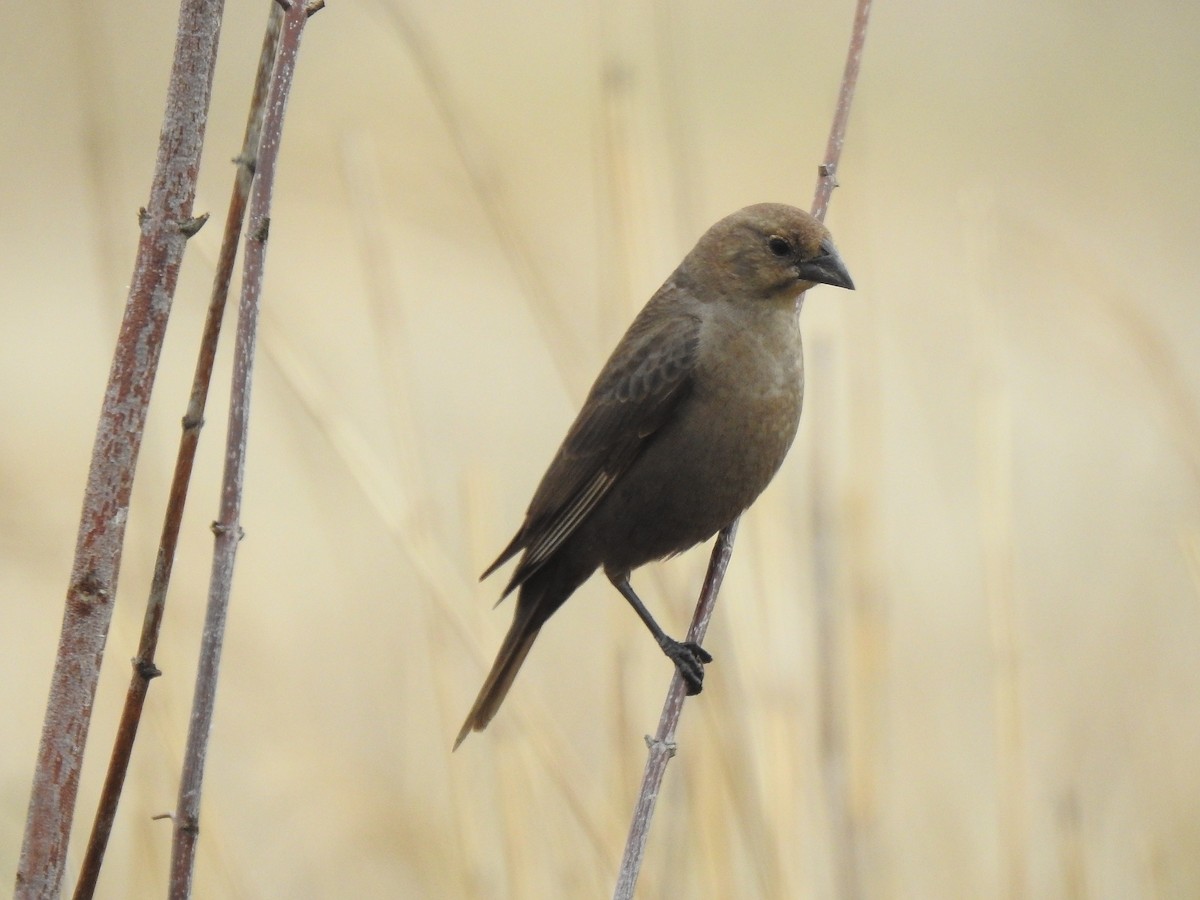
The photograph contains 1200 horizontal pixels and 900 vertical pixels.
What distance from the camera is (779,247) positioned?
2812 mm

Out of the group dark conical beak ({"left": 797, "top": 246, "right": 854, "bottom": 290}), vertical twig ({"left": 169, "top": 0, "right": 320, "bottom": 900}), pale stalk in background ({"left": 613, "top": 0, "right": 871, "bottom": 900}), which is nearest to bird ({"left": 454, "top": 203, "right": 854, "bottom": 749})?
dark conical beak ({"left": 797, "top": 246, "right": 854, "bottom": 290})

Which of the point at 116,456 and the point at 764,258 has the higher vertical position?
the point at 764,258

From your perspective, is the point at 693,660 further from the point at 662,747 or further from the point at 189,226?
the point at 189,226

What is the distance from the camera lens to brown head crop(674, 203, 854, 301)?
8.93 ft

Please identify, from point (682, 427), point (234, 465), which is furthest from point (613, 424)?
point (234, 465)

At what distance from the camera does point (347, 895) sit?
4.01 meters

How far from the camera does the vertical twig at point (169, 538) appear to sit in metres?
1.36

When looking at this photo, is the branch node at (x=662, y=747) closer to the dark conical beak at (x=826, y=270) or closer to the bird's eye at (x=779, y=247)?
the dark conical beak at (x=826, y=270)

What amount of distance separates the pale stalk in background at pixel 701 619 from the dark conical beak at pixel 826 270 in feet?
0.43

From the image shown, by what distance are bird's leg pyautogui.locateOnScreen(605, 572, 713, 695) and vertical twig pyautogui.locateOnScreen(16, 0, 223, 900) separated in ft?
4.49

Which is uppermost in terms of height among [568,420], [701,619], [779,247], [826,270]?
[568,420]

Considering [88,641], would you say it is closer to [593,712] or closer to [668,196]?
[668,196]

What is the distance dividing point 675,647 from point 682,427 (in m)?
0.43

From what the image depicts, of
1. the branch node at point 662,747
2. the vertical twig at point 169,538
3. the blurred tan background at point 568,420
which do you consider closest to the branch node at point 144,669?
the vertical twig at point 169,538
